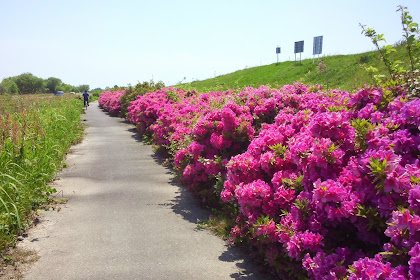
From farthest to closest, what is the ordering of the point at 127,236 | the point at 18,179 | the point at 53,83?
1. the point at 53,83
2. the point at 18,179
3. the point at 127,236

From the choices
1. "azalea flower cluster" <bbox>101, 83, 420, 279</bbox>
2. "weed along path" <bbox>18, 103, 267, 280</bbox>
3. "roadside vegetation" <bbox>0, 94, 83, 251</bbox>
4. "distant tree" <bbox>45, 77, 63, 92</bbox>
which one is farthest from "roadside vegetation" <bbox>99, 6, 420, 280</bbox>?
"distant tree" <bbox>45, 77, 63, 92</bbox>

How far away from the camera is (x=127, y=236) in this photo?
510 centimetres

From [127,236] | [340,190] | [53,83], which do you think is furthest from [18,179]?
[53,83]

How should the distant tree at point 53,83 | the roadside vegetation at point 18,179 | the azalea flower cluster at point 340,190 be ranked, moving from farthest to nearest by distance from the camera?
the distant tree at point 53,83 → the roadside vegetation at point 18,179 → the azalea flower cluster at point 340,190

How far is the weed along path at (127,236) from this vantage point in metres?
4.17

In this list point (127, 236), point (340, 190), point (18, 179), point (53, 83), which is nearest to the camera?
point (340, 190)

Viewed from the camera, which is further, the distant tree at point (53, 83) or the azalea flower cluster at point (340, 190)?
the distant tree at point (53, 83)

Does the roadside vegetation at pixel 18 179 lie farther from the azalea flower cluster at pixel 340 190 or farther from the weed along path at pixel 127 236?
the azalea flower cluster at pixel 340 190

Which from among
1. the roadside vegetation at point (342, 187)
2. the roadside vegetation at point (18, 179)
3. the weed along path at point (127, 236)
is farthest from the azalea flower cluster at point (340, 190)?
the roadside vegetation at point (18, 179)

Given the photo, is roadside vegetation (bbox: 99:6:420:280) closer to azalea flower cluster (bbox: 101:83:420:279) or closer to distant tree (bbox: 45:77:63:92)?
azalea flower cluster (bbox: 101:83:420:279)

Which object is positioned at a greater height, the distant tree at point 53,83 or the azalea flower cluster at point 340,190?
the distant tree at point 53,83

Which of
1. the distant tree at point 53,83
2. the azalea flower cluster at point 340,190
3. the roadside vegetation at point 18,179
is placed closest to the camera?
the azalea flower cluster at point 340,190

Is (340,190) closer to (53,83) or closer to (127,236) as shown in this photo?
(127,236)

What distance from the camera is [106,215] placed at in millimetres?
5953
